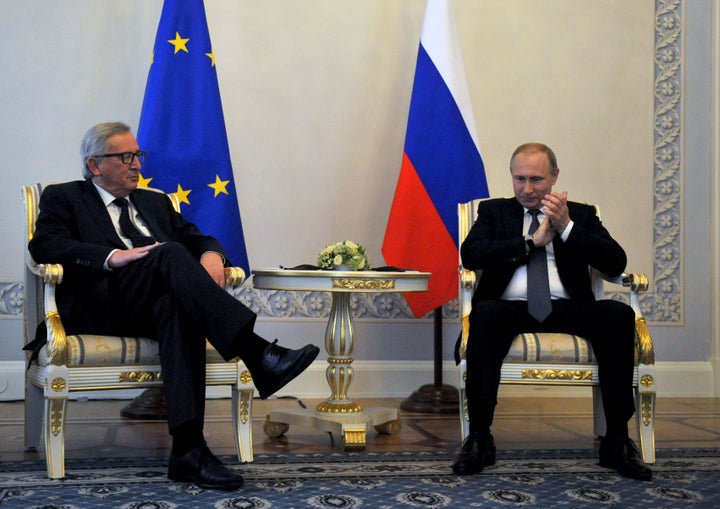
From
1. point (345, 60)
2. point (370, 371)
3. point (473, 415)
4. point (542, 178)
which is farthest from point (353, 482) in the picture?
point (345, 60)

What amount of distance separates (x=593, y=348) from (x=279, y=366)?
1.11m

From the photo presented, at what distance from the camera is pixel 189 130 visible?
159 inches

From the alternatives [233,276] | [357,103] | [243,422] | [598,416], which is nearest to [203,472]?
[243,422]

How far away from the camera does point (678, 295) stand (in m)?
5.00

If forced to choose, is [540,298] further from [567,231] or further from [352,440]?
[352,440]

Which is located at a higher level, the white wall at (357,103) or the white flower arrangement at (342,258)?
the white wall at (357,103)

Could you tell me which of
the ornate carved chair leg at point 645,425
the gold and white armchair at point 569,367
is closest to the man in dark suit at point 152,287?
the gold and white armchair at point 569,367

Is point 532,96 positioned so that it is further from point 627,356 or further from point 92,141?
point 92,141

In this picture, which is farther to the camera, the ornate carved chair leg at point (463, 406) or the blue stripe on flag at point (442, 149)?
the blue stripe on flag at point (442, 149)

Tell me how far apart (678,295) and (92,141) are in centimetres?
336

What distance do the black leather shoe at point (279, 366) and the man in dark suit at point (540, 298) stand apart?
60cm

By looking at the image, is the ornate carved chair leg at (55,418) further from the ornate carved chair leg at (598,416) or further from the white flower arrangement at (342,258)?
the ornate carved chair leg at (598,416)

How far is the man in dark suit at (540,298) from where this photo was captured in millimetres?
2941

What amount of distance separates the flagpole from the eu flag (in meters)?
1.01
